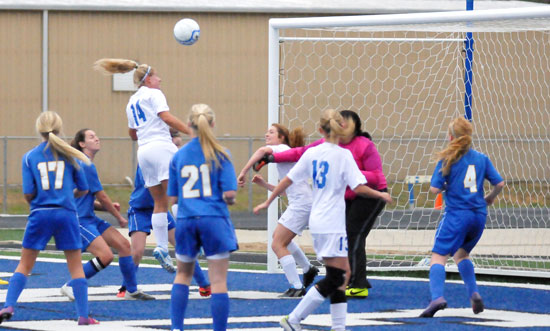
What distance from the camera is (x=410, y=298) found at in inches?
449

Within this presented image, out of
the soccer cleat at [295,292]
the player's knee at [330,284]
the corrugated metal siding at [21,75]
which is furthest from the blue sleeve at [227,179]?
the corrugated metal siding at [21,75]

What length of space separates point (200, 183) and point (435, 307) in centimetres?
270

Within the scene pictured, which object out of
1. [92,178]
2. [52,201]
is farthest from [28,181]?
[92,178]

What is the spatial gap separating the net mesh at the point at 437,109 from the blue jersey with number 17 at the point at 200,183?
5.05m

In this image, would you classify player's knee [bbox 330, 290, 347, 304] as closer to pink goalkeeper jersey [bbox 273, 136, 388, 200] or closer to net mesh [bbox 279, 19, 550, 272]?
pink goalkeeper jersey [bbox 273, 136, 388, 200]

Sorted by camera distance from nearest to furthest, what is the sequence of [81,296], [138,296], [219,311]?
[219,311] < [81,296] < [138,296]

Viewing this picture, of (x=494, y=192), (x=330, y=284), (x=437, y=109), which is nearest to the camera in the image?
(x=330, y=284)

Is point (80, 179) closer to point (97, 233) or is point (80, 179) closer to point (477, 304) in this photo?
point (97, 233)

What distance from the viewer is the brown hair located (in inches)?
452

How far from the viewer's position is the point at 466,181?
33.4 ft

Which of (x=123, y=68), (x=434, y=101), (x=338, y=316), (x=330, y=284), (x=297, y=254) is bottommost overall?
(x=338, y=316)

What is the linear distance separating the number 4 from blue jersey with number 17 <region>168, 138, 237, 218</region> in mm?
2717

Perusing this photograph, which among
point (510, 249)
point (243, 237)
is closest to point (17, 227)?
point (243, 237)

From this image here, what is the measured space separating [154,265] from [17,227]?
7082mm
